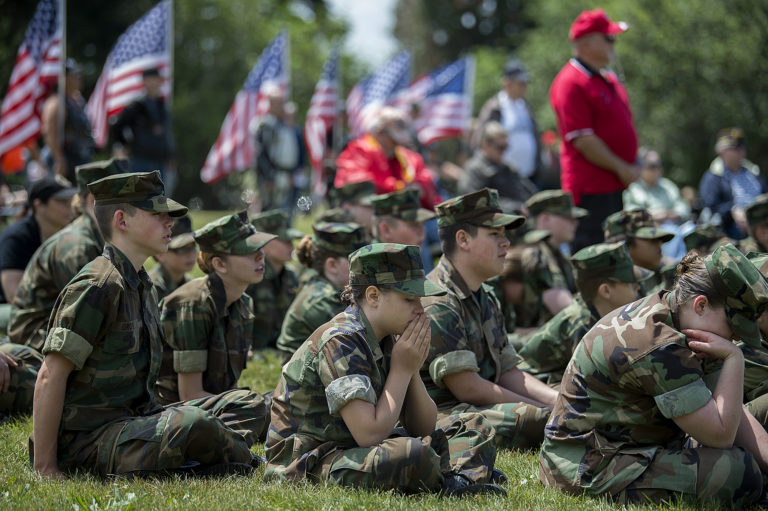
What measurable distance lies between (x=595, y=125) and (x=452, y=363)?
3.96 metres

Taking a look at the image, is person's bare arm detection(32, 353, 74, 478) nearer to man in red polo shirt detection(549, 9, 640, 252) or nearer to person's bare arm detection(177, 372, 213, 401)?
person's bare arm detection(177, 372, 213, 401)

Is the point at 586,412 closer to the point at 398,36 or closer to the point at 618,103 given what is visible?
the point at 618,103

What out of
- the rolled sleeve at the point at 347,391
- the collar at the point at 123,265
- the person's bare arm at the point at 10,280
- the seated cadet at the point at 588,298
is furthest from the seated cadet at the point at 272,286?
the rolled sleeve at the point at 347,391

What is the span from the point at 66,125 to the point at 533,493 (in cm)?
962

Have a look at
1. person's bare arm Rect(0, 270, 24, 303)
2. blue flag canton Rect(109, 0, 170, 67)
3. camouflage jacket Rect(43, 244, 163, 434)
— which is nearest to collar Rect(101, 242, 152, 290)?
camouflage jacket Rect(43, 244, 163, 434)

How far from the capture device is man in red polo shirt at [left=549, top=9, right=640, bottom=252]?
870 cm

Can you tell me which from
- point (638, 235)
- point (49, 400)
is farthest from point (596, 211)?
point (49, 400)

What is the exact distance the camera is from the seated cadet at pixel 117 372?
479 centimetres

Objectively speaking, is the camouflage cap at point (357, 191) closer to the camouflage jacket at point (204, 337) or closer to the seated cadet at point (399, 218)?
the seated cadet at point (399, 218)

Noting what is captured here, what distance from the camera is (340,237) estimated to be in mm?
7598

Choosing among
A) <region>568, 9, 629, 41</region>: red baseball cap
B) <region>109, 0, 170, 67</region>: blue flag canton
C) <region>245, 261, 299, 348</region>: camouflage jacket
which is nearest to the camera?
<region>568, 9, 629, 41</region>: red baseball cap

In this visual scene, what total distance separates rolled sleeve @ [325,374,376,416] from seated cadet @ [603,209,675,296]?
4.32m

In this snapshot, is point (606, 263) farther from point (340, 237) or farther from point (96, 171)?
point (96, 171)

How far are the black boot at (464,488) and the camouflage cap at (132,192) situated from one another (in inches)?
78.4
